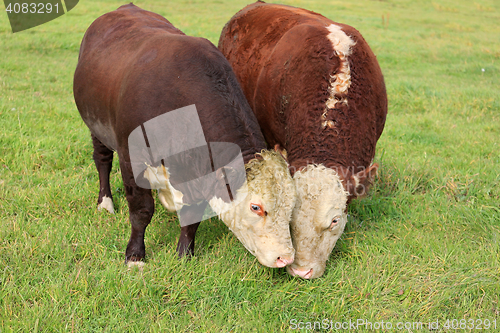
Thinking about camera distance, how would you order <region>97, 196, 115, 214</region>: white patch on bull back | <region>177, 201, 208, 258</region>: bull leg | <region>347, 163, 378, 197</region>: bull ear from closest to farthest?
<region>347, 163, 378, 197</region>: bull ear < <region>177, 201, 208, 258</region>: bull leg < <region>97, 196, 115, 214</region>: white patch on bull back

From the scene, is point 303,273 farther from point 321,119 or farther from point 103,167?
point 103,167

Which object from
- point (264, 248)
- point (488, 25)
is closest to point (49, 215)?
point (264, 248)

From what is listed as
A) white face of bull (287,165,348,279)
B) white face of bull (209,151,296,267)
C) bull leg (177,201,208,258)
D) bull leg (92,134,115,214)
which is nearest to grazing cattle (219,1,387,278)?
white face of bull (287,165,348,279)

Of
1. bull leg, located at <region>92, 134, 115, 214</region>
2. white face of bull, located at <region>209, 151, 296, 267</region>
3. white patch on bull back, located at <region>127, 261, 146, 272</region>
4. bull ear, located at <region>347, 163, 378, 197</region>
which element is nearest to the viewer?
white face of bull, located at <region>209, 151, 296, 267</region>

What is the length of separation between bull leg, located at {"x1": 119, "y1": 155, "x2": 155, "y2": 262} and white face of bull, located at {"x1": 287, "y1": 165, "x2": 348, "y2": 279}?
1173mm

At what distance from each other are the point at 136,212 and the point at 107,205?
941mm

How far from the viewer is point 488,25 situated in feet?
63.4

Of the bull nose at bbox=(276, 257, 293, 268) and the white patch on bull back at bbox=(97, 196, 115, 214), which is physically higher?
the bull nose at bbox=(276, 257, 293, 268)

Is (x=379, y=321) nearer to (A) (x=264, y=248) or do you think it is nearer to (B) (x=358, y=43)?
(A) (x=264, y=248)

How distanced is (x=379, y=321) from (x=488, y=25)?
20126 millimetres

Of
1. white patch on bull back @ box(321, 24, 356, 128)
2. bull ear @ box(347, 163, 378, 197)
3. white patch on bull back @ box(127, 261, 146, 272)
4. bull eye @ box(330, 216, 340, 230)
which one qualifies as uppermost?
Result: white patch on bull back @ box(321, 24, 356, 128)

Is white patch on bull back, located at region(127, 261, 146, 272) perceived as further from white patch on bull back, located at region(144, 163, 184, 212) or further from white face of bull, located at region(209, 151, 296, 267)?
white face of bull, located at region(209, 151, 296, 267)

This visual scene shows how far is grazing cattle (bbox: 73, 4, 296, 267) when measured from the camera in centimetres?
294

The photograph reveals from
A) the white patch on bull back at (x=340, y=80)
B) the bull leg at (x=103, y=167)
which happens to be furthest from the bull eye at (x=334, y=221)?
the bull leg at (x=103, y=167)
